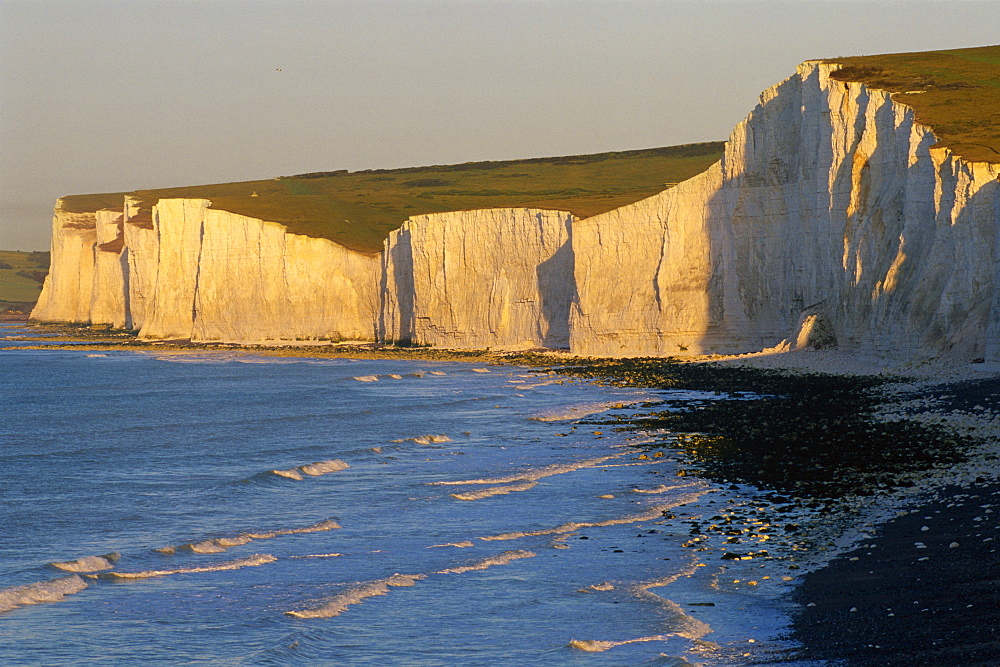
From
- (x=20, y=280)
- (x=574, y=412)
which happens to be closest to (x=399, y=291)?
(x=574, y=412)

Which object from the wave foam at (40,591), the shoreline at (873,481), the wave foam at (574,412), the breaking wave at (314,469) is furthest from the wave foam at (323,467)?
the wave foam at (40,591)

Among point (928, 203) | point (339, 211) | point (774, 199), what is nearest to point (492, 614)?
point (928, 203)

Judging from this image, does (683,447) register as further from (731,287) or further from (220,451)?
(731,287)

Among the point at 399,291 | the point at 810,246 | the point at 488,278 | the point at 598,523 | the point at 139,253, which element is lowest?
the point at 598,523

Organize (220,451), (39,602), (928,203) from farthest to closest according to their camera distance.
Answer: (928,203)
(220,451)
(39,602)

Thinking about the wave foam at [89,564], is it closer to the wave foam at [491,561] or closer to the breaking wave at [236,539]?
the breaking wave at [236,539]

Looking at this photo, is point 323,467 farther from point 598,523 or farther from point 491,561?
point 491,561

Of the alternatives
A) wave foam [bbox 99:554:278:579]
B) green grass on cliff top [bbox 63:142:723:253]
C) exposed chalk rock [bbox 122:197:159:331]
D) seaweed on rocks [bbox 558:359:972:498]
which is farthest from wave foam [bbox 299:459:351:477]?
exposed chalk rock [bbox 122:197:159:331]

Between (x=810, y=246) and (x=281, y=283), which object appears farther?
(x=281, y=283)
